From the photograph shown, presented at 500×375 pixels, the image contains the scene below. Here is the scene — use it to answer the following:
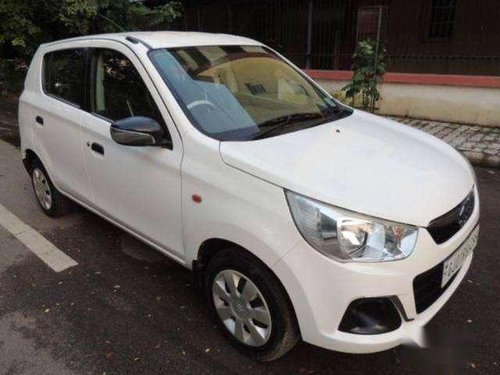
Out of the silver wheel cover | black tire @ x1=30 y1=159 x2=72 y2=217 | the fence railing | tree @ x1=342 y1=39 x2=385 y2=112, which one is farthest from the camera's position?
the fence railing

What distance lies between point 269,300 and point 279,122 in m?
1.14

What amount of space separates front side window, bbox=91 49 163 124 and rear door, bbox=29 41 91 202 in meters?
0.20

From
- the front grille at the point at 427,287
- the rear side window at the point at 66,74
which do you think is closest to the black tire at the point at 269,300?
the front grille at the point at 427,287

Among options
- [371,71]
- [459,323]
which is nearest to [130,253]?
[459,323]

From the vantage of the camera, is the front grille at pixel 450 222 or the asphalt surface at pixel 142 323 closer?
the front grille at pixel 450 222

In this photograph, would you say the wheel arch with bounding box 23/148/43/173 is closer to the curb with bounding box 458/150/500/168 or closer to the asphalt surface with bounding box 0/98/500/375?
the asphalt surface with bounding box 0/98/500/375

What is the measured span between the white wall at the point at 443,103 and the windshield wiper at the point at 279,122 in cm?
560

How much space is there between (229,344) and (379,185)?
4.31 feet

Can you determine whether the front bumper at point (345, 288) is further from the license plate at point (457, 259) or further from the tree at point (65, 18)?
the tree at point (65, 18)

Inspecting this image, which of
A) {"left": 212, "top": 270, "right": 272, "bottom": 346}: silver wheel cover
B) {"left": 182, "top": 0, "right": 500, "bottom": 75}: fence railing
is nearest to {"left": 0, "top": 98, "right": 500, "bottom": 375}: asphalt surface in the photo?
{"left": 212, "top": 270, "right": 272, "bottom": 346}: silver wheel cover

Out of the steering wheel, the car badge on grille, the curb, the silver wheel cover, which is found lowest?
A: the curb

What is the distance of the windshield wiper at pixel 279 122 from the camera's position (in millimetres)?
2656

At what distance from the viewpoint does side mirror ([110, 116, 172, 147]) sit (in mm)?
2590

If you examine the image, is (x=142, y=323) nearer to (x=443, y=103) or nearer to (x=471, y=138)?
(x=471, y=138)
